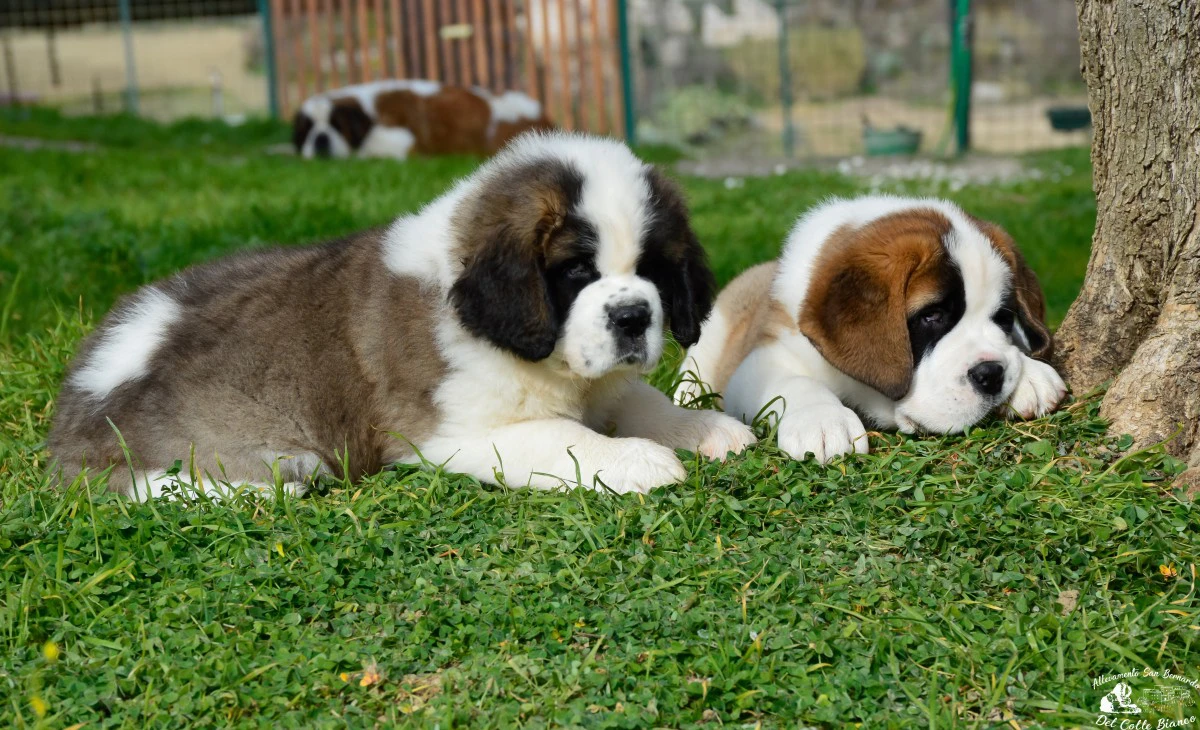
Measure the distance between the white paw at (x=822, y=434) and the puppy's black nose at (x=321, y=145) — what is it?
11391 millimetres

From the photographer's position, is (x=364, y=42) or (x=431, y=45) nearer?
(x=431, y=45)

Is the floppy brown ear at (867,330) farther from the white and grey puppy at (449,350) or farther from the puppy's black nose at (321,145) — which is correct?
the puppy's black nose at (321,145)

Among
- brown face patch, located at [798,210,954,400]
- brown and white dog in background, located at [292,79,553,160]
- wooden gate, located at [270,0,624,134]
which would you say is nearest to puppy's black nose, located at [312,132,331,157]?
brown and white dog in background, located at [292,79,553,160]

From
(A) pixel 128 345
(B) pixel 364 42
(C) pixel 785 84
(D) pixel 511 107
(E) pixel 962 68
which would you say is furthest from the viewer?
(B) pixel 364 42

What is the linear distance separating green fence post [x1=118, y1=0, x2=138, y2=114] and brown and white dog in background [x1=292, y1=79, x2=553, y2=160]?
5324 mm

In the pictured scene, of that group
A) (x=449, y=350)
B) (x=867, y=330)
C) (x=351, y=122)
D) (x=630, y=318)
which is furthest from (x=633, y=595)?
(x=351, y=122)

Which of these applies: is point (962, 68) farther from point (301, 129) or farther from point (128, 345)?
point (128, 345)

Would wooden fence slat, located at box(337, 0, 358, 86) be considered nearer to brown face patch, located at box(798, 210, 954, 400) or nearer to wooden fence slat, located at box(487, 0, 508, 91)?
wooden fence slat, located at box(487, 0, 508, 91)

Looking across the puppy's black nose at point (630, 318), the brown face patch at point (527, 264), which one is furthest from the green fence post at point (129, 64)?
the puppy's black nose at point (630, 318)

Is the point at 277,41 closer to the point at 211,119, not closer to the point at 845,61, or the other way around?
the point at 211,119

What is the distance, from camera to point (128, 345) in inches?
157

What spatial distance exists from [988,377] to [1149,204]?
31.6 inches

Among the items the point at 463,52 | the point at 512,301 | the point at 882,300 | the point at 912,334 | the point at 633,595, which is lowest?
the point at 633,595

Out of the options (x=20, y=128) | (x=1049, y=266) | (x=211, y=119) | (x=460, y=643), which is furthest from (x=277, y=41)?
(x=460, y=643)
